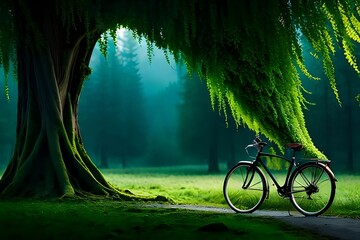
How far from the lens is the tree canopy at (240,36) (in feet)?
22.6

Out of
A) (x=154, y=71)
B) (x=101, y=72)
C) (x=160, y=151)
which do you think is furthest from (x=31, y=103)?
(x=154, y=71)

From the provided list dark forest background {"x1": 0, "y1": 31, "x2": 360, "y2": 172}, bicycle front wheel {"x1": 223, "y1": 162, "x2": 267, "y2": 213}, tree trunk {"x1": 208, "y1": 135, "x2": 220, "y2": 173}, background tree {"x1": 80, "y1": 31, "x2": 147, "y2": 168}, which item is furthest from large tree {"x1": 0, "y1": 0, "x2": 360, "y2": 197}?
background tree {"x1": 80, "y1": 31, "x2": 147, "y2": 168}

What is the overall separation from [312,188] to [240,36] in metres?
2.38

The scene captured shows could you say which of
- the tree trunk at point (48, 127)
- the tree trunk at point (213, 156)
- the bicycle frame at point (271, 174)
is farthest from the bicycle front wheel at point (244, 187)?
the tree trunk at point (213, 156)

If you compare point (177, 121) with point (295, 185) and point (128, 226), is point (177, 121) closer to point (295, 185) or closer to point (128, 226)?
point (295, 185)

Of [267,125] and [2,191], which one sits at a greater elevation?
[267,125]

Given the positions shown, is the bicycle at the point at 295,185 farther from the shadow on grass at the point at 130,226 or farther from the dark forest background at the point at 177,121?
the dark forest background at the point at 177,121

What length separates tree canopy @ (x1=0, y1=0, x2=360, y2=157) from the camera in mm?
6898

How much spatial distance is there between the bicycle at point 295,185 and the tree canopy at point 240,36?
1377 millimetres

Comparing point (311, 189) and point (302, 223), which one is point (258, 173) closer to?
point (311, 189)

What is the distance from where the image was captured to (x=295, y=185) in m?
7.71

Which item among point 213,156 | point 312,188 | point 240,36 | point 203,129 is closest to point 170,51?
point 240,36

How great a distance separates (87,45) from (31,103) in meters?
1.64

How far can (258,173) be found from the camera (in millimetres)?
7934
